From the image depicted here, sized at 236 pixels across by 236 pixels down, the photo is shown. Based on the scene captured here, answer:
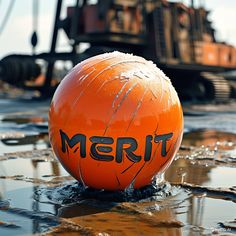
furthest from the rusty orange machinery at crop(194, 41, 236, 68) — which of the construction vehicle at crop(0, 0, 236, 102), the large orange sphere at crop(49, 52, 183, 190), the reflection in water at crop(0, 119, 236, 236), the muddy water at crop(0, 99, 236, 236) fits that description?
the large orange sphere at crop(49, 52, 183, 190)

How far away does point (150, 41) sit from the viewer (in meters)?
21.1

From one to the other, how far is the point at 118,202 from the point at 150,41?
17.3 m

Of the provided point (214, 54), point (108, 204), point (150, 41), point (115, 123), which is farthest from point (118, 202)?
point (214, 54)

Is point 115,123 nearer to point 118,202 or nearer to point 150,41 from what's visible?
point 118,202

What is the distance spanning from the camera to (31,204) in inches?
170

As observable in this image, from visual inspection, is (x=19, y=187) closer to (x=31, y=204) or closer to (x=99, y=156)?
(x=31, y=204)

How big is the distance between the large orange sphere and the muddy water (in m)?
0.26

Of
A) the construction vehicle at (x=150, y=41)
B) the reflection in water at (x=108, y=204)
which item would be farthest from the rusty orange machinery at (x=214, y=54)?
the reflection in water at (x=108, y=204)

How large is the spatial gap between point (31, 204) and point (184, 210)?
1.37m

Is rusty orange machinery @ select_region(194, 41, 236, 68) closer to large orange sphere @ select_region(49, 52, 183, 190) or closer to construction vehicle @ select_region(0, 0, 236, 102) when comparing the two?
construction vehicle @ select_region(0, 0, 236, 102)

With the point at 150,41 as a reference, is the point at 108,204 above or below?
below

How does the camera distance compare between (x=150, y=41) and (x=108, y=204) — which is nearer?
(x=108, y=204)

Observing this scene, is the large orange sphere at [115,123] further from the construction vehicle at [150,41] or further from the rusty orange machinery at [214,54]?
the rusty orange machinery at [214,54]

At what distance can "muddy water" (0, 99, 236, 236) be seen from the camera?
12.0 ft
